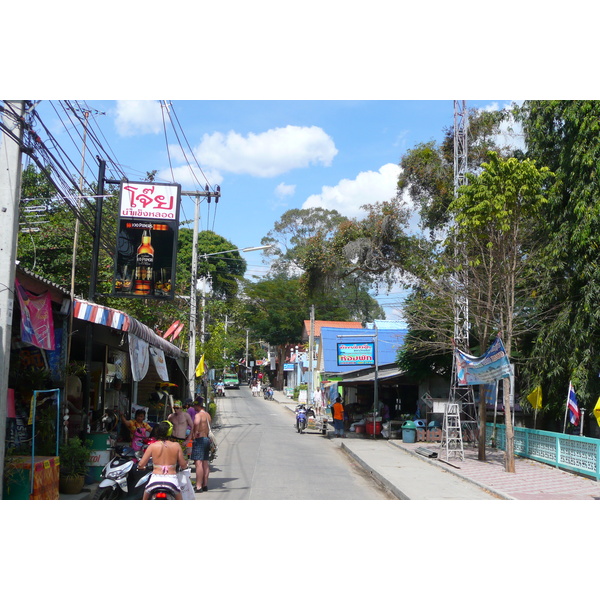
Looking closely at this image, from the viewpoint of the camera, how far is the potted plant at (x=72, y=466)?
34.0ft

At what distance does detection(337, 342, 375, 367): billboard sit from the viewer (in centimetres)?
2706

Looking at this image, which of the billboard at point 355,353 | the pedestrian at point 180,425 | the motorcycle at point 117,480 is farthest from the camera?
the billboard at point 355,353

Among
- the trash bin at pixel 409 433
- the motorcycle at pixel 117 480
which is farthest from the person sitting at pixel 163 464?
the trash bin at pixel 409 433

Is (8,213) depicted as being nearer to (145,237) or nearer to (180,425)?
(145,237)

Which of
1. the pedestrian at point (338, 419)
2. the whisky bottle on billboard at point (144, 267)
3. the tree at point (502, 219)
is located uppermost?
the tree at point (502, 219)

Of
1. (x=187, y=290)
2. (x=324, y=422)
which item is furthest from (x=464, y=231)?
(x=187, y=290)

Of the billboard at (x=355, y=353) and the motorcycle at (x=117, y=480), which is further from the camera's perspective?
the billboard at (x=355, y=353)

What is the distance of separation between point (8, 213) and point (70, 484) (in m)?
4.71

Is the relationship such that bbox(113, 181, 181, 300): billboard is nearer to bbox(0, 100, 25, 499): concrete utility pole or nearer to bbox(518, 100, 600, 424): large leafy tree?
bbox(0, 100, 25, 499): concrete utility pole

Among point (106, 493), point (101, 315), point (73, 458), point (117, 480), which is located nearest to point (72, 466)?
point (73, 458)

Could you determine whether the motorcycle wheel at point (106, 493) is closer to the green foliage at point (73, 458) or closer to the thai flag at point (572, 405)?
the green foliage at point (73, 458)

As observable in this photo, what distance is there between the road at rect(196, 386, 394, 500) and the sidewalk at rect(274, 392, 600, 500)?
0.56 m

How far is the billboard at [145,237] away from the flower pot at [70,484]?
4.32 m

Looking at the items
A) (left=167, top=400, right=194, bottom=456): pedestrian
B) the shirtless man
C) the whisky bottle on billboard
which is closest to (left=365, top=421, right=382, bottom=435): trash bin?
(left=167, top=400, right=194, bottom=456): pedestrian
